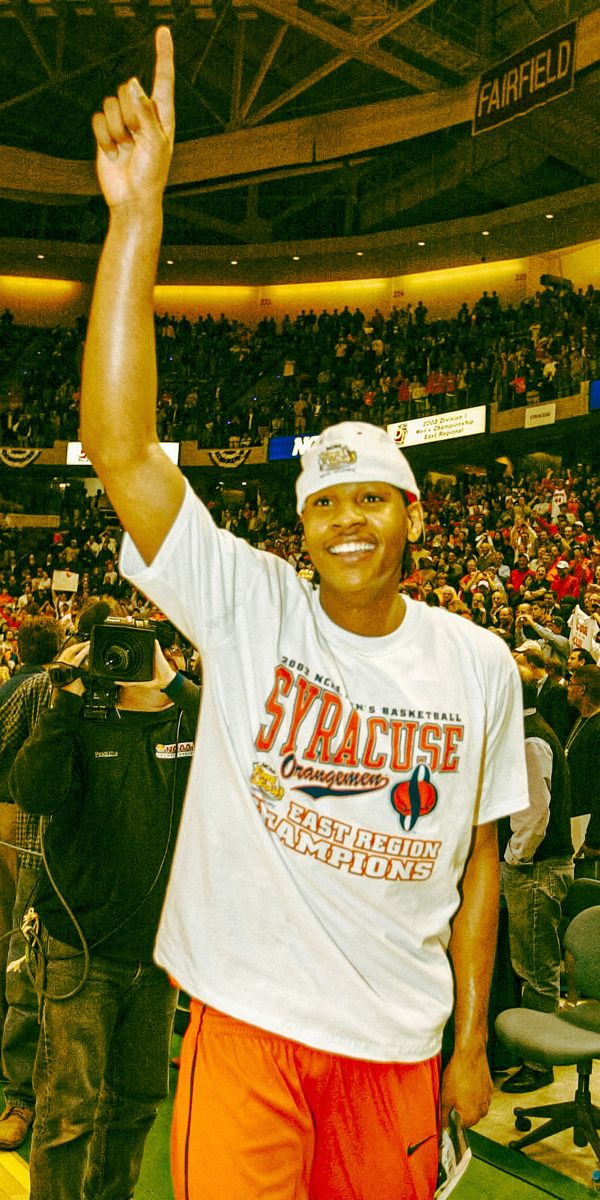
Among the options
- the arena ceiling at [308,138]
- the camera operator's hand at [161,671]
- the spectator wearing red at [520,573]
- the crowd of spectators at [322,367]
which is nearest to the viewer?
the camera operator's hand at [161,671]

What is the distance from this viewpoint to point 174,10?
20531 millimetres

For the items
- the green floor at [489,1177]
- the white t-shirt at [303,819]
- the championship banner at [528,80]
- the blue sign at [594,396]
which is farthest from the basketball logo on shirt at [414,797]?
the blue sign at [594,396]

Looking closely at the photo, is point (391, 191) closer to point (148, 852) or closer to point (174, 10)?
point (174, 10)

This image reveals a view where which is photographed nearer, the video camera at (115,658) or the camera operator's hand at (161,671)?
the video camera at (115,658)

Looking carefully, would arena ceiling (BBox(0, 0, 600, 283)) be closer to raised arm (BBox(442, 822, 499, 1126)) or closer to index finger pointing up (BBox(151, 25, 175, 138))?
index finger pointing up (BBox(151, 25, 175, 138))

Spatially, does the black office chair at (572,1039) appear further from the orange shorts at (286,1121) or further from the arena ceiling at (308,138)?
the arena ceiling at (308,138)

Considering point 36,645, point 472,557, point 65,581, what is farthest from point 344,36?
point 36,645

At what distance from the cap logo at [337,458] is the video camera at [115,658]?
1.06 m

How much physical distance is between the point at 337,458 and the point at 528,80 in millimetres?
18851

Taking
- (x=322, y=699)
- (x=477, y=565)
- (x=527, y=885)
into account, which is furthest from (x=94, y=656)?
(x=477, y=565)

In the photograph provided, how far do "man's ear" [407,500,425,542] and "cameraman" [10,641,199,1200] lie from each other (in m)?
1.07

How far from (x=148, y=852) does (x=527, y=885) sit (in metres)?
2.58

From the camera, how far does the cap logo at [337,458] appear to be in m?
1.90

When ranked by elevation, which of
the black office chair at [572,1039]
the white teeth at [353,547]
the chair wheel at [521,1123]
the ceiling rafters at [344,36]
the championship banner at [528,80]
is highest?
the ceiling rafters at [344,36]
